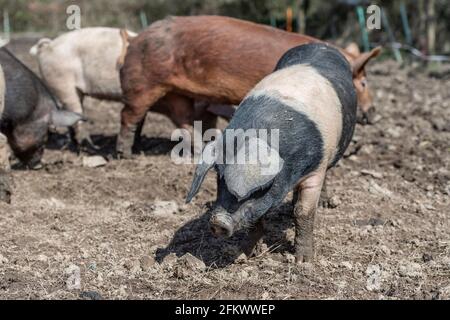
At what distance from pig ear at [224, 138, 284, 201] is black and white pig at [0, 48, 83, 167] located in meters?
3.56

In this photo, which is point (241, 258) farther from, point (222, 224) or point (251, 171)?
point (251, 171)

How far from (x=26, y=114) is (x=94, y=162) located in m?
0.78

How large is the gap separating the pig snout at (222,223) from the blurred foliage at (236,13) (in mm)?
10599

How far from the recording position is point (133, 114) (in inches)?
287

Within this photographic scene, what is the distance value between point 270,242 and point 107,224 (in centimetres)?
126

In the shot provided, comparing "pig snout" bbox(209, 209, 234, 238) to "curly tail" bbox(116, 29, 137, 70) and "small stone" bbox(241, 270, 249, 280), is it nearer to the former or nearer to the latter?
"small stone" bbox(241, 270, 249, 280)

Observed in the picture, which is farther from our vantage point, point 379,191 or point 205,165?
point 379,191

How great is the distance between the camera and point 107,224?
5340mm

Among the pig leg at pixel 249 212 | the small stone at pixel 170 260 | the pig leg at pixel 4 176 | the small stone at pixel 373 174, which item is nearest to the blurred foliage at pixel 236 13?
the small stone at pixel 373 174

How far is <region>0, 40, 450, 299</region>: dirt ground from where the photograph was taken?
4156mm

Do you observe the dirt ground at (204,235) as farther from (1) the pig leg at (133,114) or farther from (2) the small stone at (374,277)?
(1) the pig leg at (133,114)

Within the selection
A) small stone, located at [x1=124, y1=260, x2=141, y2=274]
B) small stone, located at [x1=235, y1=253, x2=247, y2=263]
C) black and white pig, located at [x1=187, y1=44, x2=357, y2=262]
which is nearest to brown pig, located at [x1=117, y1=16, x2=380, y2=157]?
black and white pig, located at [x1=187, y1=44, x2=357, y2=262]

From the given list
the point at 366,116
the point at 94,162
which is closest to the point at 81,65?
the point at 94,162

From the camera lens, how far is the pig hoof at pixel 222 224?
3.85m
